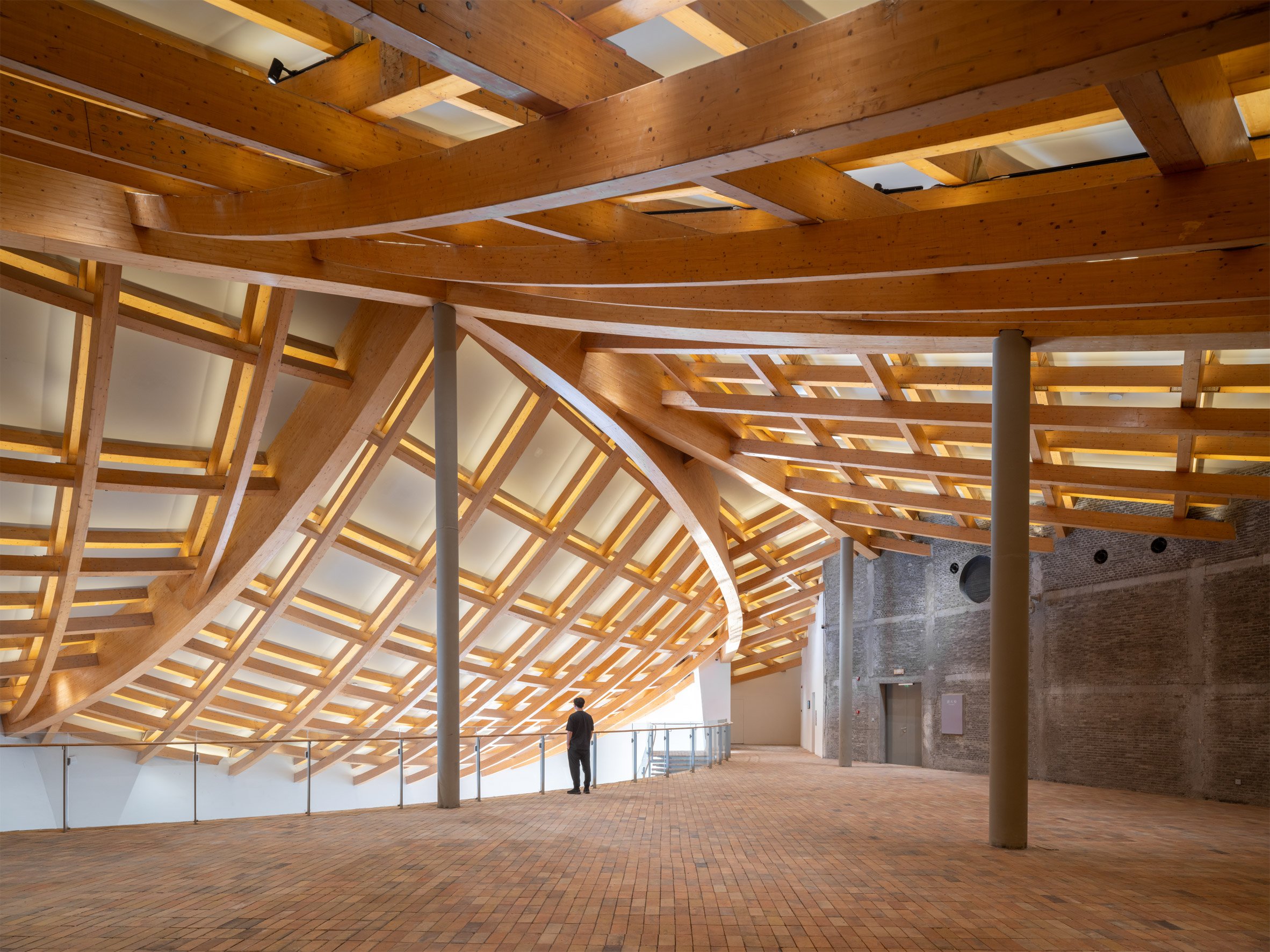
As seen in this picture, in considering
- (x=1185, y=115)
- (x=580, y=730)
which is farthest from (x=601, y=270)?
(x=580, y=730)

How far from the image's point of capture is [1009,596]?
8742 mm

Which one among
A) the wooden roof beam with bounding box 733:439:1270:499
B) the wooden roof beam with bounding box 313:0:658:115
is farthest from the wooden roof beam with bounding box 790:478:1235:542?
the wooden roof beam with bounding box 313:0:658:115

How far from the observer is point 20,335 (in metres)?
9.66

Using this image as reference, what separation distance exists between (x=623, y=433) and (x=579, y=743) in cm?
461

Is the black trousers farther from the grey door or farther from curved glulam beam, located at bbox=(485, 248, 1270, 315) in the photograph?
the grey door

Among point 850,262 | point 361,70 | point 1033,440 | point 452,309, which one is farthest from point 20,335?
point 1033,440

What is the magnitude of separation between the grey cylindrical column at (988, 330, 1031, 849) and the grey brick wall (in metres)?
7.01

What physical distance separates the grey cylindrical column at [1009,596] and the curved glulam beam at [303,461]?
21.2 ft

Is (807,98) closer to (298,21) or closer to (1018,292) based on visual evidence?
(298,21)

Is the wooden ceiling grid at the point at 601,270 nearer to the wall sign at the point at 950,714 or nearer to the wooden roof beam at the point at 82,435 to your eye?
the wooden roof beam at the point at 82,435

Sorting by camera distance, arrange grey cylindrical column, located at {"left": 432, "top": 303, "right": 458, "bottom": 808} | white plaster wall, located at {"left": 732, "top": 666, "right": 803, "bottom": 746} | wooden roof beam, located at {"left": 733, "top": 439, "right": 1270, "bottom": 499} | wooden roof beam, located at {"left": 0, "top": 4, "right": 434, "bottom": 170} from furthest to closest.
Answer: white plaster wall, located at {"left": 732, "top": 666, "right": 803, "bottom": 746}
wooden roof beam, located at {"left": 733, "top": 439, "right": 1270, "bottom": 499}
grey cylindrical column, located at {"left": 432, "top": 303, "right": 458, "bottom": 808}
wooden roof beam, located at {"left": 0, "top": 4, "right": 434, "bottom": 170}

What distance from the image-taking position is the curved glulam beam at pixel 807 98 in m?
3.77

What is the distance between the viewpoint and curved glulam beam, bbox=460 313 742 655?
12.1 metres

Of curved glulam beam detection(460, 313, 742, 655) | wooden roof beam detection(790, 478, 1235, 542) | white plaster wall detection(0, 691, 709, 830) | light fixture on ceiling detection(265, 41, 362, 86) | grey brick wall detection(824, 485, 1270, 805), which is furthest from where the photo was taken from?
wooden roof beam detection(790, 478, 1235, 542)
